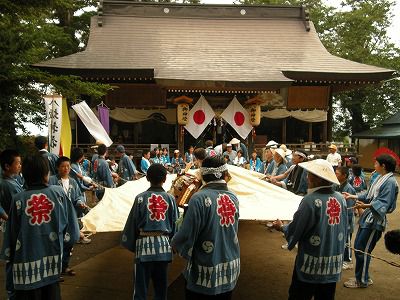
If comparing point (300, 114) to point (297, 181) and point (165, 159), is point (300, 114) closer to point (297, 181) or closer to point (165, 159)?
point (165, 159)

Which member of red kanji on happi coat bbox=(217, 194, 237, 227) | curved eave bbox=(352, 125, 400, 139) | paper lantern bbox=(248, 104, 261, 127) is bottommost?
red kanji on happi coat bbox=(217, 194, 237, 227)

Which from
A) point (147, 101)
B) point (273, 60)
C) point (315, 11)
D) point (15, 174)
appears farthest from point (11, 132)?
point (315, 11)

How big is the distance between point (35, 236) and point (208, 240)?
1476 mm

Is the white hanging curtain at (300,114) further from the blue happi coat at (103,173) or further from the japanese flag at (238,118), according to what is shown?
the blue happi coat at (103,173)

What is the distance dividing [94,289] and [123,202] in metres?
1.15

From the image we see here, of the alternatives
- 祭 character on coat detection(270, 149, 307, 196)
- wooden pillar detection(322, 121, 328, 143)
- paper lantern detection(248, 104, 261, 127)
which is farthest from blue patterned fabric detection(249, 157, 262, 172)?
祭 character on coat detection(270, 149, 307, 196)

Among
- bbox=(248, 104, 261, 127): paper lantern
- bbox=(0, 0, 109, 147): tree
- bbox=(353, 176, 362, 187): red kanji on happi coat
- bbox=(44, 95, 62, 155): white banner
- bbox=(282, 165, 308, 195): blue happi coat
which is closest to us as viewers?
bbox=(0, 0, 109, 147): tree

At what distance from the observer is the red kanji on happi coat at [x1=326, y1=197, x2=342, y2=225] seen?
3.42 m

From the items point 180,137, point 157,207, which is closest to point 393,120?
point 180,137

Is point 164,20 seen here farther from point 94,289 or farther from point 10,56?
point 94,289

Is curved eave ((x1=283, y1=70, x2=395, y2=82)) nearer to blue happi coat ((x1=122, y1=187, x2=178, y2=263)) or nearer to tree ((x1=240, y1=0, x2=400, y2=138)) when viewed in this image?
tree ((x1=240, y1=0, x2=400, y2=138))

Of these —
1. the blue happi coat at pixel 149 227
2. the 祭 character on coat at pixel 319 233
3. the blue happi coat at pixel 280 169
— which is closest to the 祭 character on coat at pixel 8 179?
the blue happi coat at pixel 149 227

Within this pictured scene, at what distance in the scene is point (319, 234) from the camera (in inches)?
134

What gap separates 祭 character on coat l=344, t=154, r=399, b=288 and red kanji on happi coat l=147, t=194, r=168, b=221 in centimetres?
234
